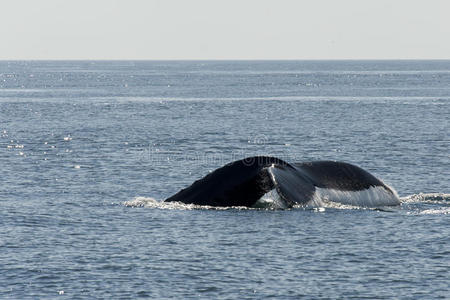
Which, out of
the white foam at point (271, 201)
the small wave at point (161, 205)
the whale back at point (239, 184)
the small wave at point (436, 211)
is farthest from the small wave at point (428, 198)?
the small wave at point (161, 205)

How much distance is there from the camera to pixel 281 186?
3259cm

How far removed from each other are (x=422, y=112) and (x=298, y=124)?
2248 cm

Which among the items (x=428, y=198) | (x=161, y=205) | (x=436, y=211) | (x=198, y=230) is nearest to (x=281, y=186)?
(x=198, y=230)

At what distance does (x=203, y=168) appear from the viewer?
51.4 meters

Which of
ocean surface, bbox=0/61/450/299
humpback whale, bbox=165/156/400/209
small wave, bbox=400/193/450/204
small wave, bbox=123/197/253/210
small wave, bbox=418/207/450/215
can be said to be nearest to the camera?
ocean surface, bbox=0/61/450/299

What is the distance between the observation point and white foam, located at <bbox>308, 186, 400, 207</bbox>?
33719 mm

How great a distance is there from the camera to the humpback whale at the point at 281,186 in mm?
32812

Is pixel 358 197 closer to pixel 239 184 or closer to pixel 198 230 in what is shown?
pixel 239 184

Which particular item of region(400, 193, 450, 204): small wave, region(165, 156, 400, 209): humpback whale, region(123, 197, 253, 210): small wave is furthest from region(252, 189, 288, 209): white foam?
region(400, 193, 450, 204): small wave

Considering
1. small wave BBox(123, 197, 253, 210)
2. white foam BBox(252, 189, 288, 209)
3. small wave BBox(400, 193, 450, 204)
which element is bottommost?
small wave BBox(400, 193, 450, 204)

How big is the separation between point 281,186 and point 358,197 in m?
3.78

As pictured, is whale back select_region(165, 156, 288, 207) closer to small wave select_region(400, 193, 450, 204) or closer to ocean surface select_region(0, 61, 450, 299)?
ocean surface select_region(0, 61, 450, 299)

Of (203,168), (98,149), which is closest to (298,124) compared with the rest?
(98,149)

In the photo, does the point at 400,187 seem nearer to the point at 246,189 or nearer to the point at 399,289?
the point at 246,189
